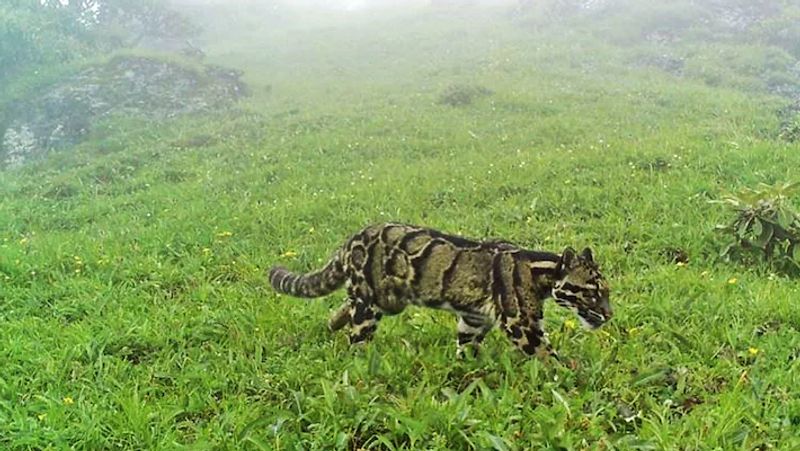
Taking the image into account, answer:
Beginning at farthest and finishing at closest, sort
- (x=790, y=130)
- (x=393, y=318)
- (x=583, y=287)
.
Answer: (x=790, y=130), (x=393, y=318), (x=583, y=287)

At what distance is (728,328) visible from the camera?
21.3 feet

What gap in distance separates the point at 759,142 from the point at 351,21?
41.9 m

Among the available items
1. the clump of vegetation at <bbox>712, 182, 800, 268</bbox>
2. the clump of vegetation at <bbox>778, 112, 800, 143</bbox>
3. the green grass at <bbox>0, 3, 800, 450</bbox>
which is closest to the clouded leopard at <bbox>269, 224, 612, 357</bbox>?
the green grass at <bbox>0, 3, 800, 450</bbox>

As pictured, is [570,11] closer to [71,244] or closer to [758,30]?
[758,30]

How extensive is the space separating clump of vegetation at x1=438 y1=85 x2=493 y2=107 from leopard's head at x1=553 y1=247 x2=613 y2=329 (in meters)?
16.6

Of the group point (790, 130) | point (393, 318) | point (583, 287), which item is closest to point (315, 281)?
point (393, 318)

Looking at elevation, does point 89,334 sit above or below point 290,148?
above

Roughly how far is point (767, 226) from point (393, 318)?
4830 mm

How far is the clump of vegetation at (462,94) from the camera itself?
22094 mm

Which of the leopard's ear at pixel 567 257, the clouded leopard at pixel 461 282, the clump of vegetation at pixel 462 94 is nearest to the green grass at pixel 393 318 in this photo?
the clouded leopard at pixel 461 282

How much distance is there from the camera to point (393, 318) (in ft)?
23.7

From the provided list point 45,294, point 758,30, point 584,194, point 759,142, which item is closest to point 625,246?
point 584,194

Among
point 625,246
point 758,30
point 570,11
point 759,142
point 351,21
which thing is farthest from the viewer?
point 351,21

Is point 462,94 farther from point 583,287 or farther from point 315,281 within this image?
point 583,287
